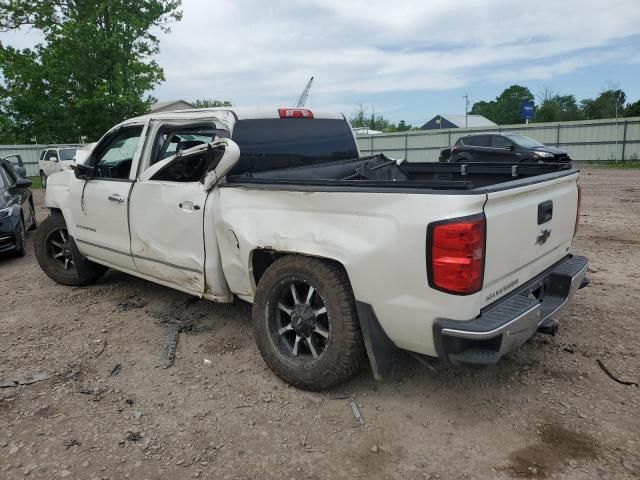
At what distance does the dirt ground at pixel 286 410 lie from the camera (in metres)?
2.57

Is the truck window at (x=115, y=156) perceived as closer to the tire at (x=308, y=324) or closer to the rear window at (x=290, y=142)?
the rear window at (x=290, y=142)

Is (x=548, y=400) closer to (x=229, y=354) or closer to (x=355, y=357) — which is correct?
(x=355, y=357)

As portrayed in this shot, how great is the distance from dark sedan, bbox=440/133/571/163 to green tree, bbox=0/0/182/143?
62.0ft

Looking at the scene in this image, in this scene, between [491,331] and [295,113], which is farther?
[295,113]

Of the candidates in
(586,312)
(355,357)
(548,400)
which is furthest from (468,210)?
(586,312)

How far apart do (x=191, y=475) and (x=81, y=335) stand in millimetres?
2288

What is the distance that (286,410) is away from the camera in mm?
3082

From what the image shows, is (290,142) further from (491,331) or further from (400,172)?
Answer: (491,331)

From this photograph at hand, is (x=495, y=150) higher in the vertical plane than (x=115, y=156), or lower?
lower

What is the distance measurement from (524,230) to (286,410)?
179 centimetres

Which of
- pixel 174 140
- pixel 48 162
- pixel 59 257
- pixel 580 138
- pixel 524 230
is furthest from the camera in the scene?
pixel 580 138

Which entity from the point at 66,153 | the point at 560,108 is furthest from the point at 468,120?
the point at 66,153

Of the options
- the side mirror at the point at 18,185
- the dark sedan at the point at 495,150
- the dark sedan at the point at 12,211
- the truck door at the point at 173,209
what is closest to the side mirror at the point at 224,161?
the truck door at the point at 173,209

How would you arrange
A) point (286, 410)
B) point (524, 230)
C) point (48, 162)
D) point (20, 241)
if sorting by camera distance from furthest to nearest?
point (48, 162) → point (20, 241) → point (286, 410) → point (524, 230)
